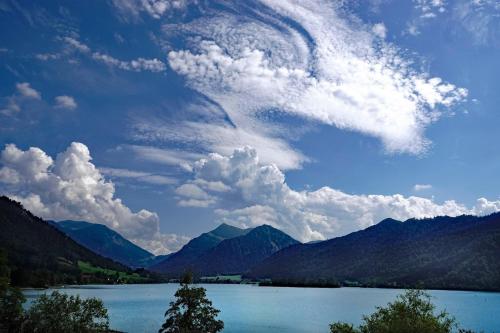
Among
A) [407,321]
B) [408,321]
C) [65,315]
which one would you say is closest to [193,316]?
[65,315]

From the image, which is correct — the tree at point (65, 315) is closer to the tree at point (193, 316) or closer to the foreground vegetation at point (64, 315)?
the foreground vegetation at point (64, 315)

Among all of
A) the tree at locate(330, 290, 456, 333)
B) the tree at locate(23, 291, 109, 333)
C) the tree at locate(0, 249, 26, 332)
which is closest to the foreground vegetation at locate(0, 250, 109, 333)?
the tree at locate(23, 291, 109, 333)

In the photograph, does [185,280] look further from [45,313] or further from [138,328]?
[138,328]

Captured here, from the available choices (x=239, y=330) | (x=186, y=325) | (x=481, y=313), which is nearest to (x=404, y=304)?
(x=186, y=325)

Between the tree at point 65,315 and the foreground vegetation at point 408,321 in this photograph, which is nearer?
the foreground vegetation at point 408,321

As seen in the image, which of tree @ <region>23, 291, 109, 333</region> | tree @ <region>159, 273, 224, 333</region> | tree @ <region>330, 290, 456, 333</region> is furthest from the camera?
tree @ <region>159, 273, 224, 333</region>

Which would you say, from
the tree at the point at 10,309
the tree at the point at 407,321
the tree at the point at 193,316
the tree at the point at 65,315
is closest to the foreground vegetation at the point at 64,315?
the tree at the point at 65,315

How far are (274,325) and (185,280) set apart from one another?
85136mm

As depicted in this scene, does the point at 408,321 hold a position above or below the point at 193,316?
above

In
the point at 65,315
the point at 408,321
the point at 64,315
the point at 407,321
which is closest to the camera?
the point at 408,321

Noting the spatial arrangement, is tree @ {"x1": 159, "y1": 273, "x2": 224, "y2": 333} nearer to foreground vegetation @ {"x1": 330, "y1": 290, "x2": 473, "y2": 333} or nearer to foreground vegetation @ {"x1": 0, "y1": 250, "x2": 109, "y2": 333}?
foreground vegetation @ {"x1": 0, "y1": 250, "x2": 109, "y2": 333}

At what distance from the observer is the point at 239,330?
442ft

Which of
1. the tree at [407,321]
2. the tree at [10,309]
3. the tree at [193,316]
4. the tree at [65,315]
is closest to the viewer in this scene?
the tree at [407,321]

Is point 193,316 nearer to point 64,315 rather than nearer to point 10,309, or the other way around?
point 64,315
